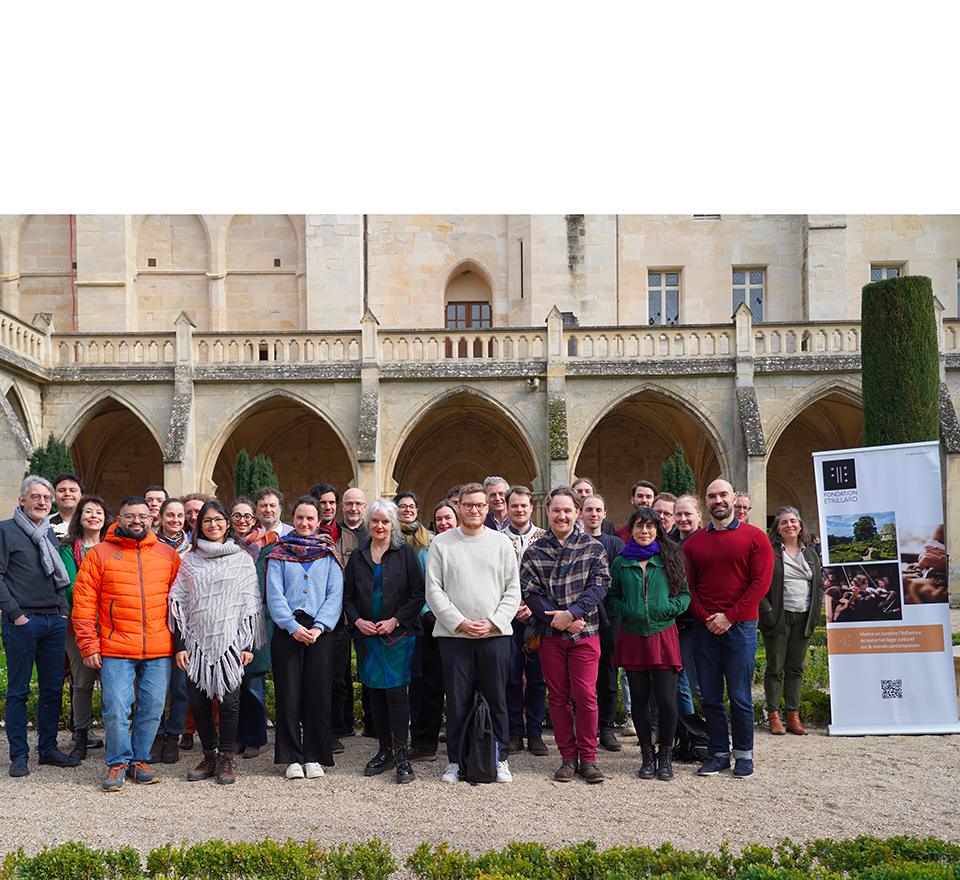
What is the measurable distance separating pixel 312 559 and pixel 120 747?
1.64m

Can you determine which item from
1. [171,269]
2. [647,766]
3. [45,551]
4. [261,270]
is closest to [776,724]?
[647,766]

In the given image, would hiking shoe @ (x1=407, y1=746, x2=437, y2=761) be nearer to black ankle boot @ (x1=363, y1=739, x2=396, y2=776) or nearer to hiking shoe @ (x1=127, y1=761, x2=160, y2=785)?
black ankle boot @ (x1=363, y1=739, x2=396, y2=776)

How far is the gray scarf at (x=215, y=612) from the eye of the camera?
208 inches

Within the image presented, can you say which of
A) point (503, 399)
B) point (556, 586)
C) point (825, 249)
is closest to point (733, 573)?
point (556, 586)

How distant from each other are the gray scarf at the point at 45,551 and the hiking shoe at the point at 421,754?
2.68m

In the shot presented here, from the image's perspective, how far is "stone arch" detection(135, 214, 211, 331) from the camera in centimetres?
2234

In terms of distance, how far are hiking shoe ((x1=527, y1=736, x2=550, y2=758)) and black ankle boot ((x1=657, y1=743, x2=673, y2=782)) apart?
3.03ft

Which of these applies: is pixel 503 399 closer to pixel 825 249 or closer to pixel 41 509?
pixel 825 249

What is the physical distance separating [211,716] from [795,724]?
4475 millimetres

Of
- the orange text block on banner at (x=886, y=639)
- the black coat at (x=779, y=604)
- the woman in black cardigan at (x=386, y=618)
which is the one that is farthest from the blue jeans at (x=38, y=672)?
the orange text block on banner at (x=886, y=639)

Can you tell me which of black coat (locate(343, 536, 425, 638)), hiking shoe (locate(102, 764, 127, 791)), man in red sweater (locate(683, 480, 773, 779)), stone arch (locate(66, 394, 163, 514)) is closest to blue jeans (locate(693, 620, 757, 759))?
man in red sweater (locate(683, 480, 773, 779))

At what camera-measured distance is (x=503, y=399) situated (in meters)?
18.2

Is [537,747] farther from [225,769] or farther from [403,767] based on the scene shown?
[225,769]

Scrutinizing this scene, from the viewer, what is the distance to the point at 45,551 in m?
5.64
